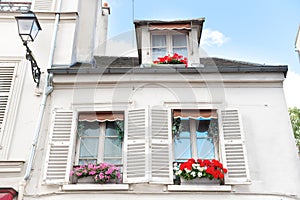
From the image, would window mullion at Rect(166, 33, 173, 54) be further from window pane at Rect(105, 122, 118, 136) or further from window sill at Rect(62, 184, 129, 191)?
window sill at Rect(62, 184, 129, 191)

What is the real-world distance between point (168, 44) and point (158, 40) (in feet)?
0.89

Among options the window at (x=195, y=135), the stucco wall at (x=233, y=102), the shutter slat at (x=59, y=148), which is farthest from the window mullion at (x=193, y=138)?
the shutter slat at (x=59, y=148)

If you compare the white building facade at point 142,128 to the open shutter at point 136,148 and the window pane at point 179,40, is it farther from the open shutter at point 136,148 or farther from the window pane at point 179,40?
the window pane at point 179,40

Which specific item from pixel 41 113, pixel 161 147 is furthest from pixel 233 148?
pixel 41 113

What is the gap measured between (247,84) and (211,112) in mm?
975

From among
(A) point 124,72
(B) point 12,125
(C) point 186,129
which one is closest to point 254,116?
(C) point 186,129

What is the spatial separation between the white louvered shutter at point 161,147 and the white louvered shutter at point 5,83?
2.92 meters

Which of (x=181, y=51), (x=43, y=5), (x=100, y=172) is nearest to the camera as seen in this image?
(x=100, y=172)

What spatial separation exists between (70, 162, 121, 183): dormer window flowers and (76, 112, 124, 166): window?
0.32 metres

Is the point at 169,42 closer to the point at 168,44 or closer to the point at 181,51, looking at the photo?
the point at 168,44

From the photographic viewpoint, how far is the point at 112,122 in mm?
6066

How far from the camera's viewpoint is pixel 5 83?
6.46 meters

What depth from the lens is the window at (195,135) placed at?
5.70 m

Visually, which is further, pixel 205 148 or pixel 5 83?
pixel 5 83
